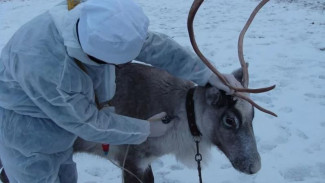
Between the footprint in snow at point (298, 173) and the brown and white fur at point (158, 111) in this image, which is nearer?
the brown and white fur at point (158, 111)

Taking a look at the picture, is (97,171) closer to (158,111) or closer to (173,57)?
(158,111)

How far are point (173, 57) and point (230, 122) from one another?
487 millimetres

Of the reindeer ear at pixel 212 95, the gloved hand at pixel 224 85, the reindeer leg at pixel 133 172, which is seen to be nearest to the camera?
the gloved hand at pixel 224 85

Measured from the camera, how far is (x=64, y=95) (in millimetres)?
1639

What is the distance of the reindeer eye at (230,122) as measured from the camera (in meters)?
2.22

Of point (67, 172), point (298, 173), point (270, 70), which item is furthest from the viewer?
point (270, 70)

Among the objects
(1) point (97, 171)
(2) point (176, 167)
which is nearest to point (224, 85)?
(2) point (176, 167)

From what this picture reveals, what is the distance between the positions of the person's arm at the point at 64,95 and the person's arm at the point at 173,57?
1.72 ft

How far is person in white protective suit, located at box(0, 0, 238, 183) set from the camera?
154cm

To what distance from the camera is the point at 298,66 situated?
4793mm

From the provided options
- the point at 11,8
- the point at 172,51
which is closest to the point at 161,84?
the point at 172,51

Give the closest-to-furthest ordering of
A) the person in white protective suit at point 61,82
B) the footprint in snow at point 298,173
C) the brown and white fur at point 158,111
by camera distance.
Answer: the person in white protective suit at point 61,82 < the brown and white fur at point 158,111 < the footprint in snow at point 298,173

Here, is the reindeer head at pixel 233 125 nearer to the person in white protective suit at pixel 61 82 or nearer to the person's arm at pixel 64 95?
the person in white protective suit at pixel 61 82

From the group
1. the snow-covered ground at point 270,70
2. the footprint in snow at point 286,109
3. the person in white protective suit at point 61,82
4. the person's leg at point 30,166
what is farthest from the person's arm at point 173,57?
the footprint in snow at point 286,109
